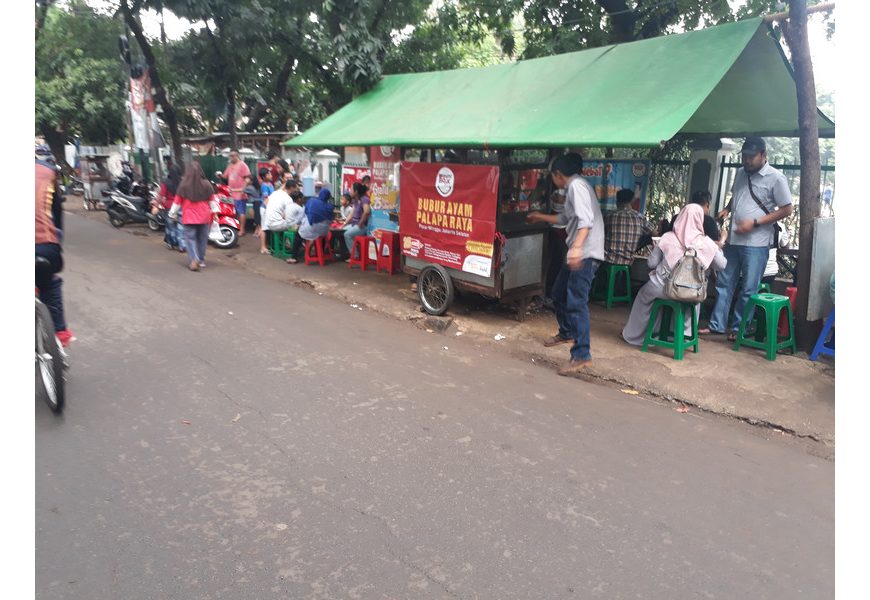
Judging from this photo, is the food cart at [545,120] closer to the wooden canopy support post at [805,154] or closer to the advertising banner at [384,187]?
the wooden canopy support post at [805,154]

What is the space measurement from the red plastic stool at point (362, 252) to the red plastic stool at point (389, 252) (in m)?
0.25

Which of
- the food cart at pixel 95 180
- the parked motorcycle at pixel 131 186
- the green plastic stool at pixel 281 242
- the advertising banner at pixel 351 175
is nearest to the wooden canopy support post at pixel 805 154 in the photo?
the advertising banner at pixel 351 175

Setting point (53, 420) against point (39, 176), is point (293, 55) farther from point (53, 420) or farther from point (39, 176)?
point (53, 420)

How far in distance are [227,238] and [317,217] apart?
2.82 m

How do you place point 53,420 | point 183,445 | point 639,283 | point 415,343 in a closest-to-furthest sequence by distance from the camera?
1. point 183,445
2. point 53,420
3. point 415,343
4. point 639,283

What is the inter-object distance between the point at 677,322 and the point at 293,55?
9.59 m

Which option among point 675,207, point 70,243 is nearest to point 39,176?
point 675,207

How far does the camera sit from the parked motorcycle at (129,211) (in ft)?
43.1

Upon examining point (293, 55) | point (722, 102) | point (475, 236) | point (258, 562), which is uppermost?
point (293, 55)

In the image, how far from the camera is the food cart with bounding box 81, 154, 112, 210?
16.2 meters

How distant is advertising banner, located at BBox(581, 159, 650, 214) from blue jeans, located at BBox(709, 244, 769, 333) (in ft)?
6.79

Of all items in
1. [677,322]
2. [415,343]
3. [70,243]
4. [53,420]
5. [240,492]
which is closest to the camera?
[240,492]

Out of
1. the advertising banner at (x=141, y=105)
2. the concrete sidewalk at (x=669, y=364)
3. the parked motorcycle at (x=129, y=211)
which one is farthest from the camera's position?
the advertising banner at (x=141, y=105)

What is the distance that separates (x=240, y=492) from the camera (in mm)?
3285
